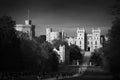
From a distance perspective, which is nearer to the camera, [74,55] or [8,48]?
[8,48]

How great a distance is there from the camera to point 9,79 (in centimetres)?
3947

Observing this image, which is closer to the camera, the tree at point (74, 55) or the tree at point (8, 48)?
the tree at point (8, 48)

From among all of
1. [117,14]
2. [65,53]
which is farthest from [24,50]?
[65,53]

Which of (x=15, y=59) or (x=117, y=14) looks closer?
(x=117, y=14)

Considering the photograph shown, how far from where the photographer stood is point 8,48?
44562mm

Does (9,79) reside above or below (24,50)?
below

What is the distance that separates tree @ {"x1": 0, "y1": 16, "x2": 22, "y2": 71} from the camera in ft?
142

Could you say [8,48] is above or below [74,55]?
below

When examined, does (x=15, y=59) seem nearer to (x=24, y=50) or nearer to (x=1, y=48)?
(x=1, y=48)

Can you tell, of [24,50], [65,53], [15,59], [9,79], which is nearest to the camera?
[9,79]

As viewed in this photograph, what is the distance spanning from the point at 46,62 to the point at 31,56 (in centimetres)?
1225

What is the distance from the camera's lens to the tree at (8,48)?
142 feet

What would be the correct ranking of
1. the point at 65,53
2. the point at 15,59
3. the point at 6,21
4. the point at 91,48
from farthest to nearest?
the point at 91,48 → the point at 65,53 → the point at 6,21 → the point at 15,59

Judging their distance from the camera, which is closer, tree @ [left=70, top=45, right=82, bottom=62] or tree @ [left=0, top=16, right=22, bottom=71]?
tree @ [left=0, top=16, right=22, bottom=71]
